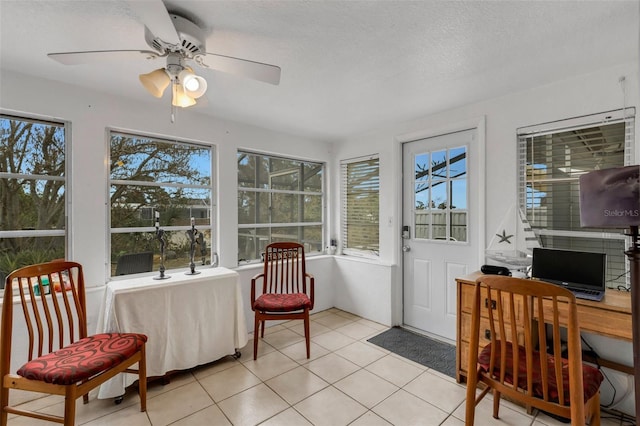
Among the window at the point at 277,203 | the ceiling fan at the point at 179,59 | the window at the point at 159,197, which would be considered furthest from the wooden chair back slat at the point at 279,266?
the ceiling fan at the point at 179,59

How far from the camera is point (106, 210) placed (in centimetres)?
254

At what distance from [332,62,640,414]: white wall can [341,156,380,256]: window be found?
0.44ft

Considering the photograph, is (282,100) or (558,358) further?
(282,100)

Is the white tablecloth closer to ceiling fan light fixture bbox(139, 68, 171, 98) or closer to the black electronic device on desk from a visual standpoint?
ceiling fan light fixture bbox(139, 68, 171, 98)

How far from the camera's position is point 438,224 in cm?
315

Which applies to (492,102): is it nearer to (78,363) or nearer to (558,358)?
(558,358)

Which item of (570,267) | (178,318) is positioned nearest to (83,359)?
(178,318)

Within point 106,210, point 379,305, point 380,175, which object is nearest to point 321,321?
point 379,305

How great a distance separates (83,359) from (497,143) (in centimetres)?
339

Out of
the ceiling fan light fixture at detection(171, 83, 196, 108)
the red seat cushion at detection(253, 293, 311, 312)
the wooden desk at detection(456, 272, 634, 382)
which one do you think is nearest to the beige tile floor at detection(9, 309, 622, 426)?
the red seat cushion at detection(253, 293, 311, 312)

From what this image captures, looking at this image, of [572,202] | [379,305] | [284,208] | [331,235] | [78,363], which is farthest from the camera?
[331,235]

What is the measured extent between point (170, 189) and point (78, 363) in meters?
1.70

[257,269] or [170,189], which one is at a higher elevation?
[170,189]

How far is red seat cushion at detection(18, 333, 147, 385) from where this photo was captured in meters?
1.52
